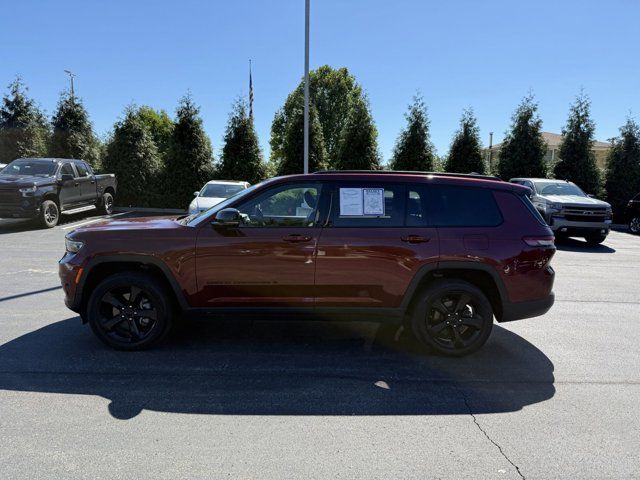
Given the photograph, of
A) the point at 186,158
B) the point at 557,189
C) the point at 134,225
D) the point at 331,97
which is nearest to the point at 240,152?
the point at 186,158

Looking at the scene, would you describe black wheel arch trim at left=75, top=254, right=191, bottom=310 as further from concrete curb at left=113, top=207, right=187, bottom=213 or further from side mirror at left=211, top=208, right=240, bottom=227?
concrete curb at left=113, top=207, right=187, bottom=213

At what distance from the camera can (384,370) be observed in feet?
13.5

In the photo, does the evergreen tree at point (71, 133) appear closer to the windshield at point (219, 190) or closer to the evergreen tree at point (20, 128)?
the evergreen tree at point (20, 128)

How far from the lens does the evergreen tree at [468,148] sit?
Result: 65.4 feet

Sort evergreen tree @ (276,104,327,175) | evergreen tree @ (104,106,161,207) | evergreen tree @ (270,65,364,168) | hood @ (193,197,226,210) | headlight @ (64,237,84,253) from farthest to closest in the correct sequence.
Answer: evergreen tree @ (270,65,364,168), evergreen tree @ (276,104,327,175), evergreen tree @ (104,106,161,207), hood @ (193,197,226,210), headlight @ (64,237,84,253)

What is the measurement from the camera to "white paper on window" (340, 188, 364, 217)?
4.36 metres

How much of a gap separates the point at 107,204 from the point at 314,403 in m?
15.7

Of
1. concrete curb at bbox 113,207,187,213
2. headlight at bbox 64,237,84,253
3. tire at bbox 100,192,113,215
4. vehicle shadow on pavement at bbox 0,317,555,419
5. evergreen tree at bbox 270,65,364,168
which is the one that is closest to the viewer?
vehicle shadow on pavement at bbox 0,317,555,419

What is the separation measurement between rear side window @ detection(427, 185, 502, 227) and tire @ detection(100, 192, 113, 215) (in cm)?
1498

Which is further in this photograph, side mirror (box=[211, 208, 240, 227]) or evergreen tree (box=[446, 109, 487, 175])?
evergreen tree (box=[446, 109, 487, 175])

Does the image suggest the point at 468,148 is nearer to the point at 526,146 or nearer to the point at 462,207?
the point at 526,146

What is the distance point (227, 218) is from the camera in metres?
4.15

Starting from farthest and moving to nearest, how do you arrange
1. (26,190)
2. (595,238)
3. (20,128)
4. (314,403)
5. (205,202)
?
(20,128)
(595,238)
(26,190)
(205,202)
(314,403)

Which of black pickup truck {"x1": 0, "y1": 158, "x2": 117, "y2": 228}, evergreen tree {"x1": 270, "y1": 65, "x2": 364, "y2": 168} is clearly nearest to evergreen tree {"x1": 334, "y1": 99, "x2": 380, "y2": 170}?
black pickup truck {"x1": 0, "y1": 158, "x2": 117, "y2": 228}
